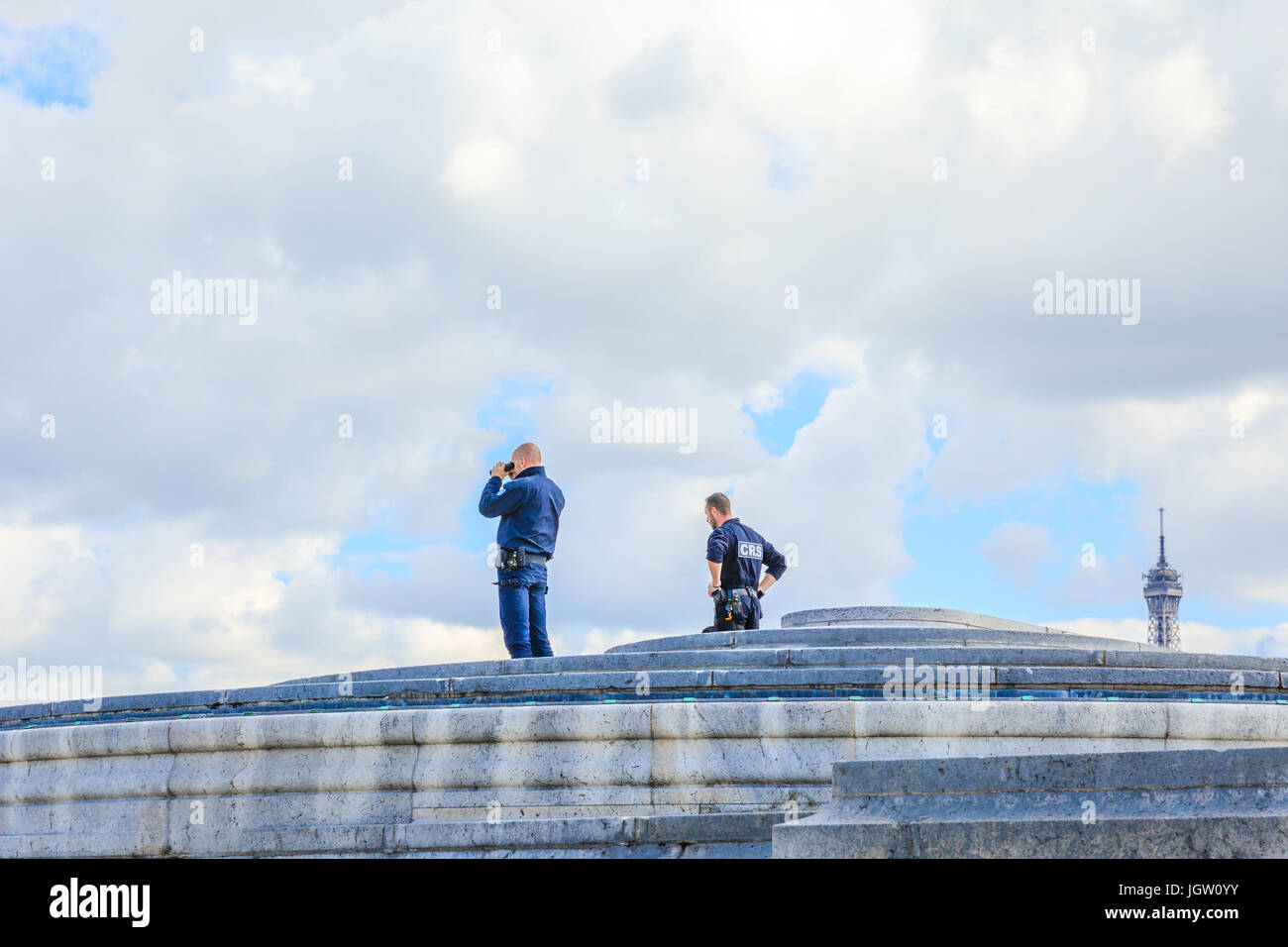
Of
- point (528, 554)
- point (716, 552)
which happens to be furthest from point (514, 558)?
point (716, 552)

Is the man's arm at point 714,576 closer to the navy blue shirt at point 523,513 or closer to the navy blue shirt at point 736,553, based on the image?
the navy blue shirt at point 736,553

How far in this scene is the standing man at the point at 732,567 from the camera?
14.6 meters

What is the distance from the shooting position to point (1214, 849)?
5.75 m

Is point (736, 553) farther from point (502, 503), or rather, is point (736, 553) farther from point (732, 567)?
point (502, 503)

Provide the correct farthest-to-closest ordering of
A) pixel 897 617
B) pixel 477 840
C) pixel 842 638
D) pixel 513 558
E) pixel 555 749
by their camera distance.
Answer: pixel 897 617 < pixel 842 638 < pixel 513 558 < pixel 555 749 < pixel 477 840

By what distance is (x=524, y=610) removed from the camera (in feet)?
43.1

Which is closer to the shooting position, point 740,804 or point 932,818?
point 932,818

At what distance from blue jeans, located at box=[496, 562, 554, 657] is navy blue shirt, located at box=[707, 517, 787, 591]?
6.47ft

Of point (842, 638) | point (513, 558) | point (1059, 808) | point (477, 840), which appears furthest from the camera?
point (842, 638)

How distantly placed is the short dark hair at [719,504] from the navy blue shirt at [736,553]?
0.10 m

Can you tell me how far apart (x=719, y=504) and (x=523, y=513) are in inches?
95.5
